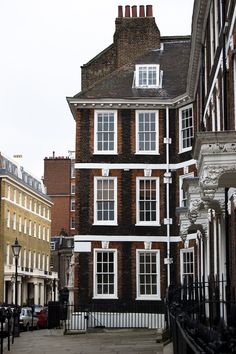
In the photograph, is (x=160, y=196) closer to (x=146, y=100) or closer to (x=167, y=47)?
(x=146, y=100)

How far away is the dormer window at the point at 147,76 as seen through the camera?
3631 cm

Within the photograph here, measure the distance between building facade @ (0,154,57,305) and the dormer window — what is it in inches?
1381

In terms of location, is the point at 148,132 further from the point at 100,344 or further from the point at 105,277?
the point at 100,344

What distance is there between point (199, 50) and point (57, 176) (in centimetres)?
6812

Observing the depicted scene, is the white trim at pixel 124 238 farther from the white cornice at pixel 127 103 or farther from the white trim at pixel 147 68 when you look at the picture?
the white trim at pixel 147 68

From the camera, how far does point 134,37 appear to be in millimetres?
39875

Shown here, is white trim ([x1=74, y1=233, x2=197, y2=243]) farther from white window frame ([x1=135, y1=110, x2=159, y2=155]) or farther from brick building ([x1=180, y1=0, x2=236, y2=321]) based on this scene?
white window frame ([x1=135, y1=110, x2=159, y2=155])

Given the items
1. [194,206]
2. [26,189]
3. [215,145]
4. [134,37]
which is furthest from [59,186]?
[215,145]

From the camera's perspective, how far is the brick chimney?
3956 centimetres

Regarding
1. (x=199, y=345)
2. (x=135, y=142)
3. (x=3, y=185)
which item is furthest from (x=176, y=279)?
(x=3, y=185)

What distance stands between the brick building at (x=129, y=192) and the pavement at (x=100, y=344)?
3.34 meters

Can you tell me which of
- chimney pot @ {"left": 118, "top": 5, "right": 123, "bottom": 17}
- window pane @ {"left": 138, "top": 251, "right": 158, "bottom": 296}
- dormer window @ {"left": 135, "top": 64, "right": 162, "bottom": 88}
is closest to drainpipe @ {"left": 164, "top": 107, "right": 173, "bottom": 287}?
window pane @ {"left": 138, "top": 251, "right": 158, "bottom": 296}

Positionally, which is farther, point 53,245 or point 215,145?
point 53,245

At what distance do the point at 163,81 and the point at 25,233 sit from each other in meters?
43.8
